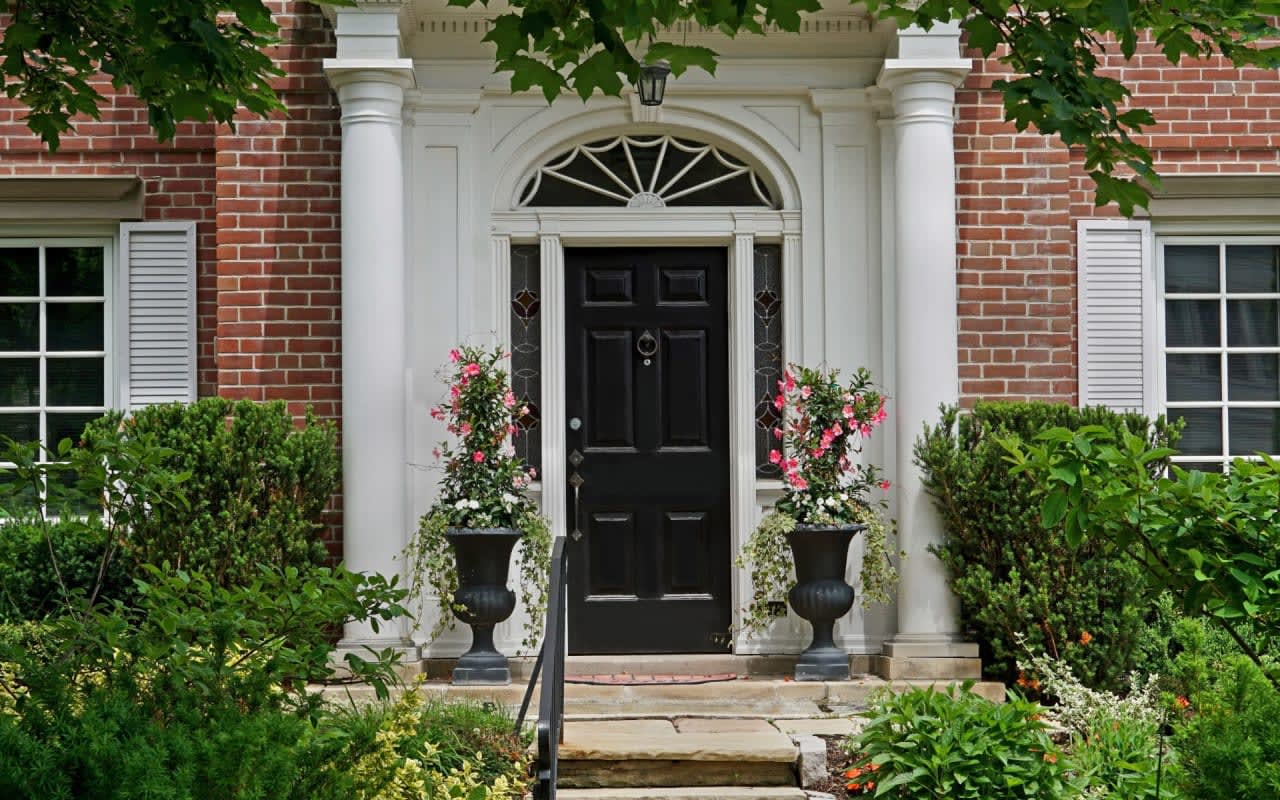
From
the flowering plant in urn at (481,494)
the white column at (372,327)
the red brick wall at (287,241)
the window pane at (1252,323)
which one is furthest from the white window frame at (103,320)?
the window pane at (1252,323)

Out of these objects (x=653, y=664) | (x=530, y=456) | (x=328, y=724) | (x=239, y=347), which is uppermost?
(x=239, y=347)

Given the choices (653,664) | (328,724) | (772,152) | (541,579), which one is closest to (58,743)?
(328,724)

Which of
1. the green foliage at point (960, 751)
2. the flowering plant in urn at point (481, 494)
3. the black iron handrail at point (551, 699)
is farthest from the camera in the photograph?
the flowering plant in urn at point (481, 494)

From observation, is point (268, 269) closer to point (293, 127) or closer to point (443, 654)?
point (293, 127)

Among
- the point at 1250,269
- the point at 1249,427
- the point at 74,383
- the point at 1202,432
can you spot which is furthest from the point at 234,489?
the point at 1250,269

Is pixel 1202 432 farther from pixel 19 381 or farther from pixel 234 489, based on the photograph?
pixel 19 381

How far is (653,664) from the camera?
8297 millimetres

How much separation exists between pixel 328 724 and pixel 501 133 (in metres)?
5.16

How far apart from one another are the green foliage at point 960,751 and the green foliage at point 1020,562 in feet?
6.53

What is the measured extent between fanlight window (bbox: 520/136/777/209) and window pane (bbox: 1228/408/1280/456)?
2948 millimetres

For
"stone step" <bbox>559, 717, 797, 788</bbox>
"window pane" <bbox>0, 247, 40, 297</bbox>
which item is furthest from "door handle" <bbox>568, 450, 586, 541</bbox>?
"window pane" <bbox>0, 247, 40, 297</bbox>

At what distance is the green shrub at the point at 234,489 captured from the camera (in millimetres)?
7684

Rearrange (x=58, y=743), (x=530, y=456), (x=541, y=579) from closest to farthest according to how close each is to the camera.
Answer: (x=58, y=743)
(x=541, y=579)
(x=530, y=456)

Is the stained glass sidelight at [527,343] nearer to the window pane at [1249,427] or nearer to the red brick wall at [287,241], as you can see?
the red brick wall at [287,241]
